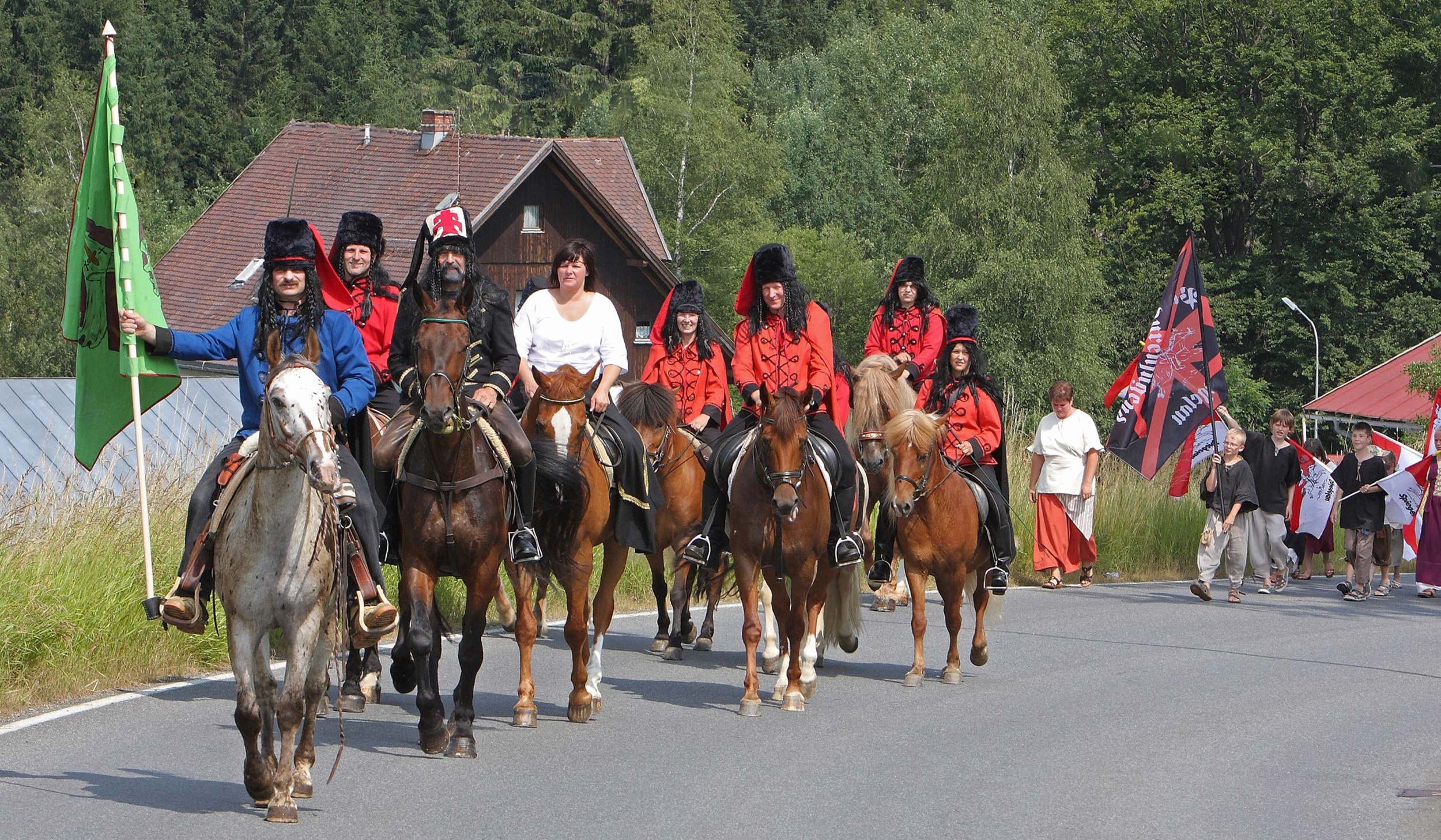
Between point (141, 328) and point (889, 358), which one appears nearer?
point (141, 328)

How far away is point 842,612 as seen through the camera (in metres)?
12.9

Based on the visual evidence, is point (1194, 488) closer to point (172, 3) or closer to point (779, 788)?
point (779, 788)

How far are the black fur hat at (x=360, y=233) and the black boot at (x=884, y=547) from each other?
397 cm

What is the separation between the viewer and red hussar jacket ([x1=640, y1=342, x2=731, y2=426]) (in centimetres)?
1416

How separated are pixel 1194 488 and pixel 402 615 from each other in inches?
687

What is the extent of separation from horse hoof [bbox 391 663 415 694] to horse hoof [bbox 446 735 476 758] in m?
1.19

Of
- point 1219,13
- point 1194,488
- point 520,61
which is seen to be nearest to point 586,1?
point 520,61

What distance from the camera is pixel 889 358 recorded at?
512 inches

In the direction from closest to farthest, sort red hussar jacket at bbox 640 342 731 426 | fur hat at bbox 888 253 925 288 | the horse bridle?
the horse bridle → red hussar jacket at bbox 640 342 731 426 → fur hat at bbox 888 253 925 288

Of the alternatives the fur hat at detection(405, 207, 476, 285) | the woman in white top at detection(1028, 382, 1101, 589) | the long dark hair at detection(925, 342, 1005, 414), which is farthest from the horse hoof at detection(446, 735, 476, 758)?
the woman in white top at detection(1028, 382, 1101, 589)

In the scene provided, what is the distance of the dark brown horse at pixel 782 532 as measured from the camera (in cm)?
1087

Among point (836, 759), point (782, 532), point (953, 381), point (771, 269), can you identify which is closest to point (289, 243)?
point (836, 759)

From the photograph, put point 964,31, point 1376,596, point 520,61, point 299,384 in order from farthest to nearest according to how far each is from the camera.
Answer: point 520,61 → point 964,31 → point 1376,596 → point 299,384

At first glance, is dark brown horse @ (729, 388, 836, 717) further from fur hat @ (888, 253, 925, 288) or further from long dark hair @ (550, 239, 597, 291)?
fur hat @ (888, 253, 925, 288)
